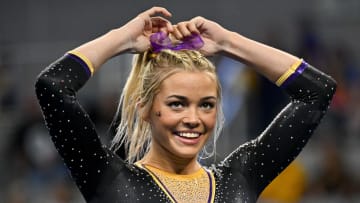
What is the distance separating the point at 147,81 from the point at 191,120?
24cm

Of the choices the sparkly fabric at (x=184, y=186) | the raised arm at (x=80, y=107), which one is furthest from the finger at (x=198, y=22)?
the sparkly fabric at (x=184, y=186)

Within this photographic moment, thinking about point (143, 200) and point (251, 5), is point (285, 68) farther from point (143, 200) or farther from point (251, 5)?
point (251, 5)

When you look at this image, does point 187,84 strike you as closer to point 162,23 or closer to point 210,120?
point 210,120

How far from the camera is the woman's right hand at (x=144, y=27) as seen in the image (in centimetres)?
317

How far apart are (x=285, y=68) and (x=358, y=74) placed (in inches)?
180

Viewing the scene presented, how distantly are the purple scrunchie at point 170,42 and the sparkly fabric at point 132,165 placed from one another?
0.30 metres

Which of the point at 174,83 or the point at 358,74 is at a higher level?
the point at 174,83

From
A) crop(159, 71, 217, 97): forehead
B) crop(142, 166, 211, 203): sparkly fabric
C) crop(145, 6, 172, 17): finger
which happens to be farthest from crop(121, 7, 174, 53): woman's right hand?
crop(142, 166, 211, 203): sparkly fabric

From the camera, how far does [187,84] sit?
315 cm

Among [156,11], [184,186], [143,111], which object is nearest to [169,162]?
[184,186]

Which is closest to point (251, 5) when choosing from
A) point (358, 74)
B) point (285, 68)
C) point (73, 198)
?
point (358, 74)

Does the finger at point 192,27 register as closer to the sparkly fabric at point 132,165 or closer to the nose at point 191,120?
the nose at point 191,120

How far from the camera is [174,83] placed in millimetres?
3162

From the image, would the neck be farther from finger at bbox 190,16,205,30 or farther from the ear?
finger at bbox 190,16,205,30
